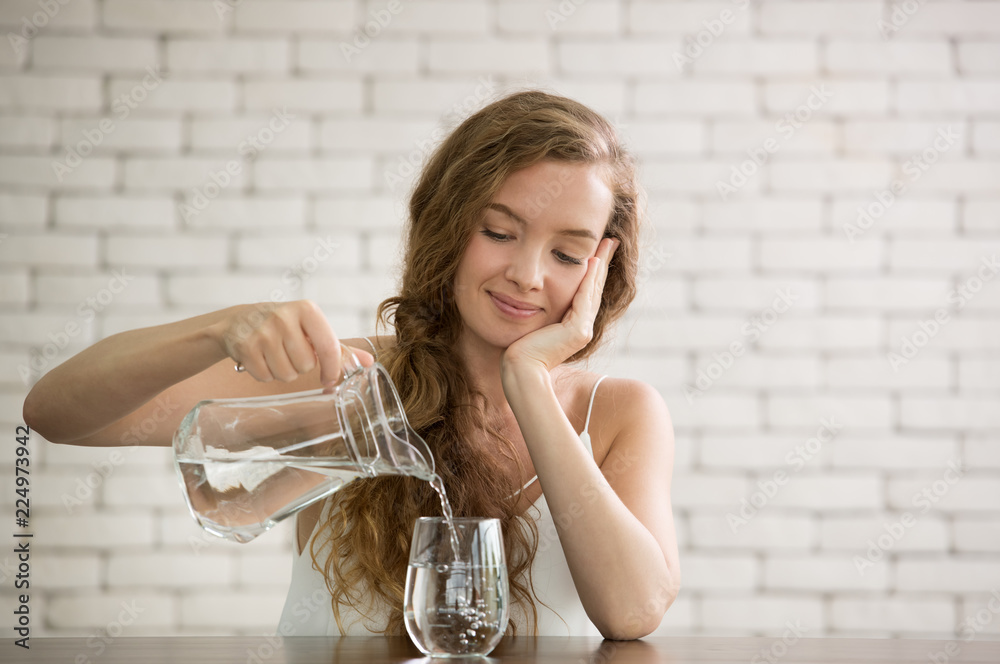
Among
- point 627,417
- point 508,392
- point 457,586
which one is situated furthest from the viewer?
point 627,417

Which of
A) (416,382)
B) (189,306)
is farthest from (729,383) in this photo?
(189,306)

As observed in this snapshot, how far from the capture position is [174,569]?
207cm

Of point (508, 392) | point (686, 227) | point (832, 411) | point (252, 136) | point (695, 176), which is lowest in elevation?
point (832, 411)

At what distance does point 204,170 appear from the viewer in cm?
212

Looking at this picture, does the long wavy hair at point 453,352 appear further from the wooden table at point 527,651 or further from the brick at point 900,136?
the brick at point 900,136

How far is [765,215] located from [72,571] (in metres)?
1.89

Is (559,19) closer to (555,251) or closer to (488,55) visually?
(488,55)

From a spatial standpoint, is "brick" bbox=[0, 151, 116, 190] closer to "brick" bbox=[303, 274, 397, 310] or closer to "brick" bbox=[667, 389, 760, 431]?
"brick" bbox=[303, 274, 397, 310]

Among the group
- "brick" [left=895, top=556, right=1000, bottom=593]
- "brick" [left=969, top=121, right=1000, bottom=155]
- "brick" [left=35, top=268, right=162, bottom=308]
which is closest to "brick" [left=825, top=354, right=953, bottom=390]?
"brick" [left=895, top=556, right=1000, bottom=593]

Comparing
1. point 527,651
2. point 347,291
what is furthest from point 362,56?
point 527,651

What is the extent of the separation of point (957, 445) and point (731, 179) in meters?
0.85

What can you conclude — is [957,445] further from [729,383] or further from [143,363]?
[143,363]

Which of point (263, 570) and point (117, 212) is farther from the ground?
point (117, 212)

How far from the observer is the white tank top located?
1.33 metres
